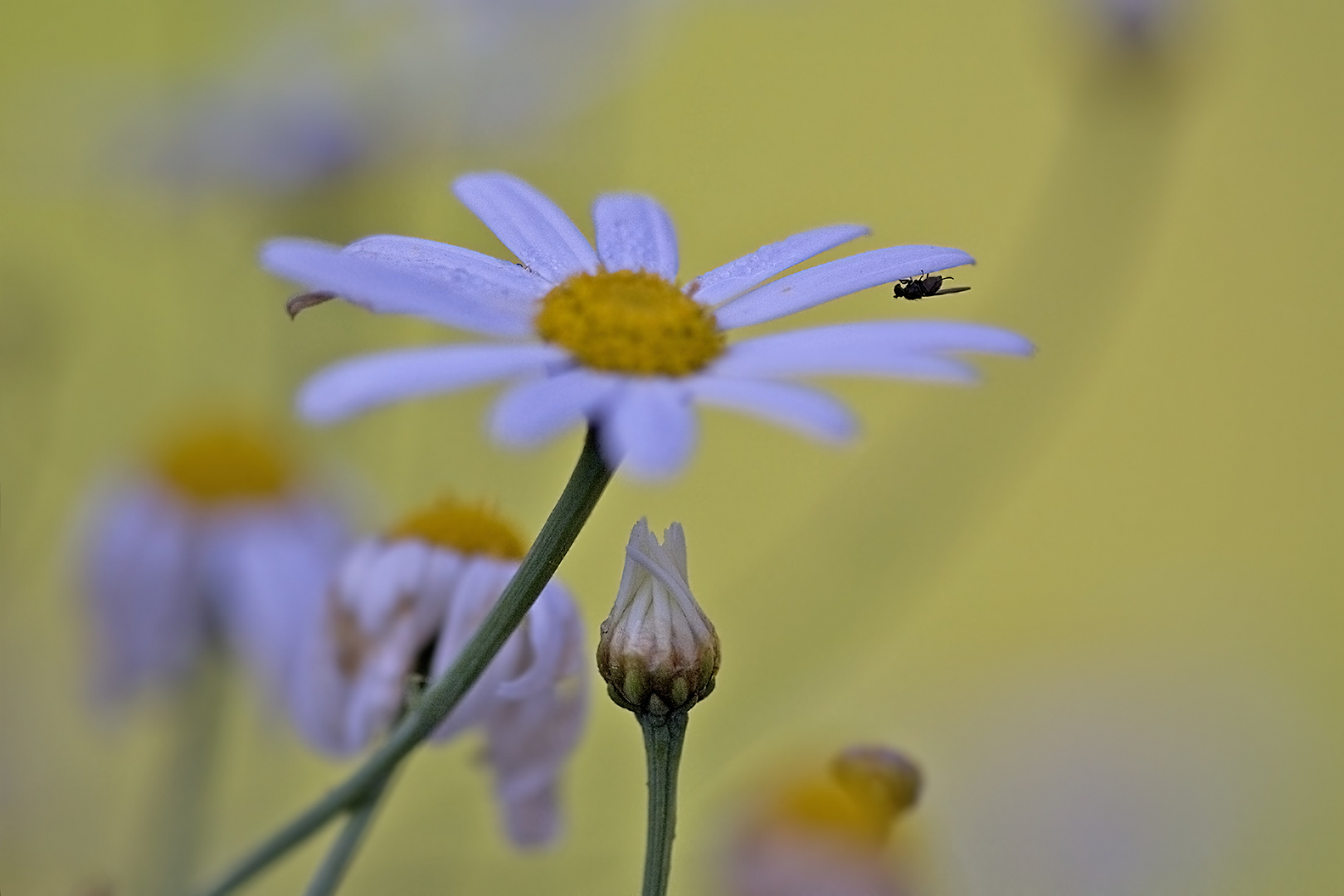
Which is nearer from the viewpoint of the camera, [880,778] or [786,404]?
[786,404]

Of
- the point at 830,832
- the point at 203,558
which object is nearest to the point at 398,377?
the point at 830,832

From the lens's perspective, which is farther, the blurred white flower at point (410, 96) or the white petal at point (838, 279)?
the blurred white flower at point (410, 96)

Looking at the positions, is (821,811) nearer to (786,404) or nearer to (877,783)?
(877,783)

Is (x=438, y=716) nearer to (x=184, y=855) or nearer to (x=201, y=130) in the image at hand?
(x=184, y=855)

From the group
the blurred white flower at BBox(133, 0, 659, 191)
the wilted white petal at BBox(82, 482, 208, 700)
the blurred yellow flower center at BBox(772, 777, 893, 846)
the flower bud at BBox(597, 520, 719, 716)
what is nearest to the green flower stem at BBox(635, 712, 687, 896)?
the flower bud at BBox(597, 520, 719, 716)

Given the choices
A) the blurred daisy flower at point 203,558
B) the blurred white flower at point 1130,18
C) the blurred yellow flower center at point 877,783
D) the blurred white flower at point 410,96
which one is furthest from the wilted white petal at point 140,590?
the blurred white flower at point 1130,18

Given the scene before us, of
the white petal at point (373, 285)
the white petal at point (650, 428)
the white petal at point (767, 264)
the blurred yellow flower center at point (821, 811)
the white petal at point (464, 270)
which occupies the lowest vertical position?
the blurred yellow flower center at point (821, 811)

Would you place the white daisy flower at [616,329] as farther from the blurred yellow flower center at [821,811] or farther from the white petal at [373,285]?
the blurred yellow flower center at [821,811]
